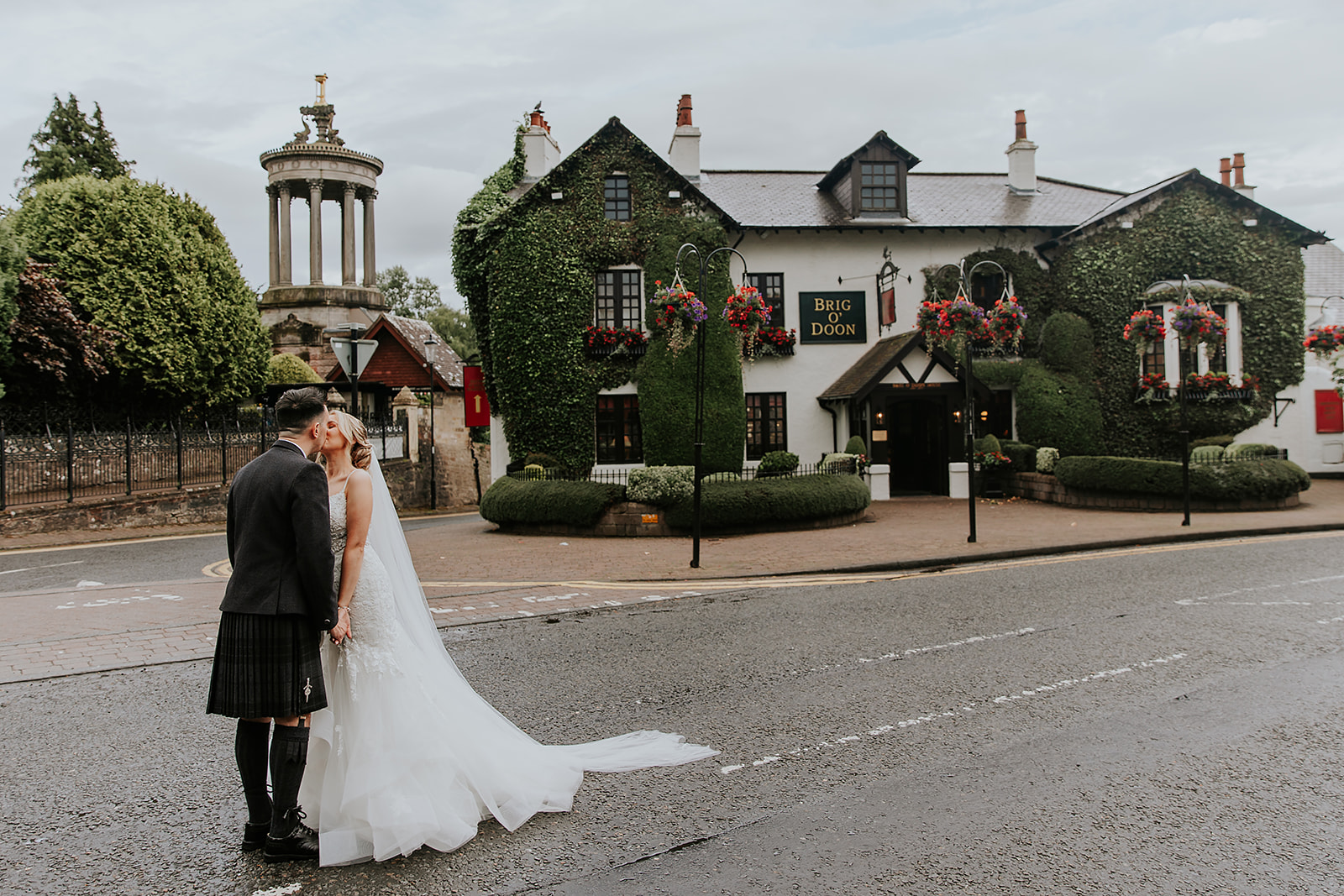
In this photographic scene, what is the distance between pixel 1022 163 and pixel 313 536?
27584 millimetres

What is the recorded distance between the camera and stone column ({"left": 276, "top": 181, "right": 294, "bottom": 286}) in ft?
134

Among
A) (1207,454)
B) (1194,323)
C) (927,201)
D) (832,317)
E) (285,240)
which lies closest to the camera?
(1194,323)

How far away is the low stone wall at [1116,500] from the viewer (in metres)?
18.1

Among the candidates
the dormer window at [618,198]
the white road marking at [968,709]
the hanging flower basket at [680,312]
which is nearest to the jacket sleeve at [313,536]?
the white road marking at [968,709]

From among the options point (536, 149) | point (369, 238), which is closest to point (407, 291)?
point (369, 238)

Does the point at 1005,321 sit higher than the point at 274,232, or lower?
lower

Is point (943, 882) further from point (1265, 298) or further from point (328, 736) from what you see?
point (1265, 298)

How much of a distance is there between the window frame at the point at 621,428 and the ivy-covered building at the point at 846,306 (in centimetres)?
5

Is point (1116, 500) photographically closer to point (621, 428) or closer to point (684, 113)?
point (621, 428)

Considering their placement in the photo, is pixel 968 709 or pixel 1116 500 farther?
pixel 1116 500

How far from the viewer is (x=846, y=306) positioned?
23734 millimetres

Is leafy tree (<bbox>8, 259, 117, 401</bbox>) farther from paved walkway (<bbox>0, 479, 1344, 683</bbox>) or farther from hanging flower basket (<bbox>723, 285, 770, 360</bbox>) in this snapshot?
hanging flower basket (<bbox>723, 285, 770, 360</bbox>)

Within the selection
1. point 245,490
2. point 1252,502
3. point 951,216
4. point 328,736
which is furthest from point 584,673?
point 951,216

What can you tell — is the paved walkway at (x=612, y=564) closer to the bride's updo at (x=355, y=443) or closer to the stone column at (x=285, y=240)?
the bride's updo at (x=355, y=443)
